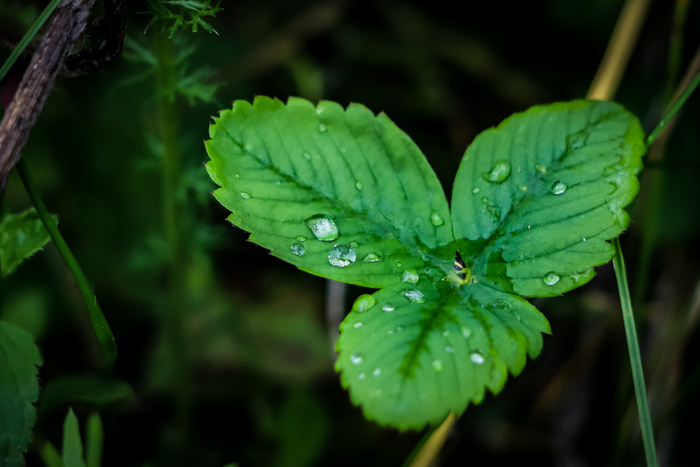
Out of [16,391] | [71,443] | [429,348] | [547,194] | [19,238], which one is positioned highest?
[547,194]

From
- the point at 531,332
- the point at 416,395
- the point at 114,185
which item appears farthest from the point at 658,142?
the point at 114,185

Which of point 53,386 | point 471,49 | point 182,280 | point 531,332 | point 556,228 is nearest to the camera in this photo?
point 531,332

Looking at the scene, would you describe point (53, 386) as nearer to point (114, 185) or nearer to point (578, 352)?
point (114, 185)

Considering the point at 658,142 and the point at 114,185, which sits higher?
the point at 658,142

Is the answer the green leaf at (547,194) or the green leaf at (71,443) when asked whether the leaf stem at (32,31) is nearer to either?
the green leaf at (71,443)

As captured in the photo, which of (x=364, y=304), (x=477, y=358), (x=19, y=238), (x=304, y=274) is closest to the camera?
(x=477, y=358)

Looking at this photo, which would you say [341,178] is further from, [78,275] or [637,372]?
[637,372]

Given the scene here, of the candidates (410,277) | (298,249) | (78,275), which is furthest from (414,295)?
(78,275)
